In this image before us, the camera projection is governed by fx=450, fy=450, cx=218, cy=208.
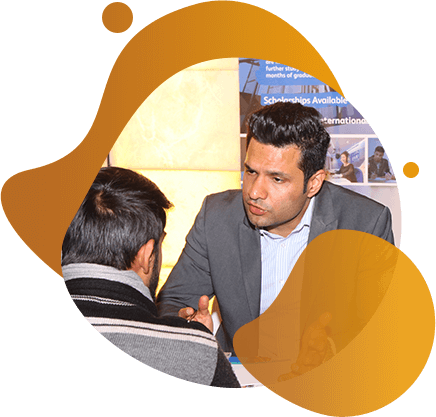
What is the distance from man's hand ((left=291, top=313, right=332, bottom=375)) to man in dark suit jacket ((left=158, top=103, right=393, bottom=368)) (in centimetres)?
23

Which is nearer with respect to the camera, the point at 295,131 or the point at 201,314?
the point at 295,131

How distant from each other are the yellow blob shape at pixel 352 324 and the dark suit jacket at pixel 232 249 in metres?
0.07

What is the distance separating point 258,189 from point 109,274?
0.65m

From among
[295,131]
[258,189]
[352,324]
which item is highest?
[295,131]

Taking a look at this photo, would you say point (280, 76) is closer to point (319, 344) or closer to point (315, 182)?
point (315, 182)

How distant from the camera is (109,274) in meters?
1.70

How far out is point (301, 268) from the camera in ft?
5.80

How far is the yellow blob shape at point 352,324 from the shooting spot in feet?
5.76

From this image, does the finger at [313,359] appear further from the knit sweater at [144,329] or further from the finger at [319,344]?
the knit sweater at [144,329]

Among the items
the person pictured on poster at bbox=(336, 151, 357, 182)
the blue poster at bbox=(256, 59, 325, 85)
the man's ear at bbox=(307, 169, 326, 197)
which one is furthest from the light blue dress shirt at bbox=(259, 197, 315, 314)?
the blue poster at bbox=(256, 59, 325, 85)

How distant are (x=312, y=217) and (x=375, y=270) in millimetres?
331

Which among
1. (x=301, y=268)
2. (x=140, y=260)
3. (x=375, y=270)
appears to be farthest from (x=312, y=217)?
(x=140, y=260)

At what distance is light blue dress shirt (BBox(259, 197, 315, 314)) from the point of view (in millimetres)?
1756

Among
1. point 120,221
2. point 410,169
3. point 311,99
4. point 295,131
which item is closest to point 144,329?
point 120,221
